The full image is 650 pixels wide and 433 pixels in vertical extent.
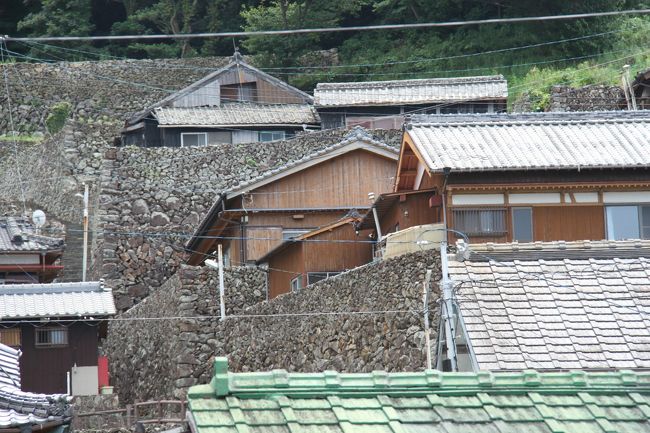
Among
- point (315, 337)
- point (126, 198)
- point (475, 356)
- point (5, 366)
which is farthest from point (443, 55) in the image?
point (475, 356)

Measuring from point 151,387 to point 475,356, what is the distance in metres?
17.3

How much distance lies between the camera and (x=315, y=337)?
24250 mm

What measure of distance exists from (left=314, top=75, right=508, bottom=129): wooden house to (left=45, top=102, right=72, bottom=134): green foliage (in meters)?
10.9

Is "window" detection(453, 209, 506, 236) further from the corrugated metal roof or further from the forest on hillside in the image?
the corrugated metal roof

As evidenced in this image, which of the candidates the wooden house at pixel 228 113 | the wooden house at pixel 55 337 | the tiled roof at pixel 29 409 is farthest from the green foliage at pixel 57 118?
the tiled roof at pixel 29 409

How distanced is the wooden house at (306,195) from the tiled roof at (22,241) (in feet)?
13.2

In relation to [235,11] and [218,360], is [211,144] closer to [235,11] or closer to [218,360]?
[235,11]

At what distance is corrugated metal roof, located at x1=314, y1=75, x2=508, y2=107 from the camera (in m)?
39.5

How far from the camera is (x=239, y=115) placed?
1634 inches

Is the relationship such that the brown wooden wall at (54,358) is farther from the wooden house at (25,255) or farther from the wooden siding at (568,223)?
the wooden siding at (568,223)

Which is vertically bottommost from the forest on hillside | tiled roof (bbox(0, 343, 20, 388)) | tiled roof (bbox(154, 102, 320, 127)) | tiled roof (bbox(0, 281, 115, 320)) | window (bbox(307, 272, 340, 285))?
tiled roof (bbox(0, 343, 20, 388))

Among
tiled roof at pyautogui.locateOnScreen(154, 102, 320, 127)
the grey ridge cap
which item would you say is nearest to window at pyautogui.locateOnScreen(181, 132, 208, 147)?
tiled roof at pyautogui.locateOnScreen(154, 102, 320, 127)

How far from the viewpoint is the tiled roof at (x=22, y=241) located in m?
29.0

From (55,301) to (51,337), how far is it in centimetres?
72
